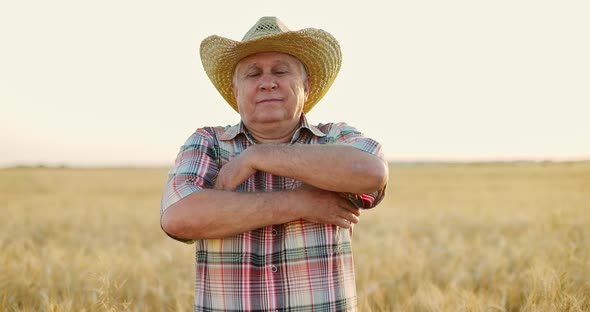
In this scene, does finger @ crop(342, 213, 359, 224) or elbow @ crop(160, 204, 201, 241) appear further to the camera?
finger @ crop(342, 213, 359, 224)

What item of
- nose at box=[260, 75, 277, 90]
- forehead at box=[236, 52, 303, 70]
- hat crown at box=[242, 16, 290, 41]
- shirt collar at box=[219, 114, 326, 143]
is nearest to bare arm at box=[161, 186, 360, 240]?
shirt collar at box=[219, 114, 326, 143]

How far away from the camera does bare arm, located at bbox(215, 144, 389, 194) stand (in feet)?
7.07

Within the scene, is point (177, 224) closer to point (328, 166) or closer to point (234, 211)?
point (234, 211)

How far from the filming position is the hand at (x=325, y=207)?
7.32 feet

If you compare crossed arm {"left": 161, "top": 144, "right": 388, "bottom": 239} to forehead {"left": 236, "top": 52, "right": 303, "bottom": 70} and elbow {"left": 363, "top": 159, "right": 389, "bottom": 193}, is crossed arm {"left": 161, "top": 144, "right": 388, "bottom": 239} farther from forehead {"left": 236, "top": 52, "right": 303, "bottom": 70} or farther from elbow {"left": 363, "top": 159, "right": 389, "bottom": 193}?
forehead {"left": 236, "top": 52, "right": 303, "bottom": 70}

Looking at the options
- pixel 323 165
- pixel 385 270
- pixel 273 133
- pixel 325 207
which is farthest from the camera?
pixel 385 270

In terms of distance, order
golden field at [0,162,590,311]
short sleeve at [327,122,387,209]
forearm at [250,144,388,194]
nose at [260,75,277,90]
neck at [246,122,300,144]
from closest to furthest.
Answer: forearm at [250,144,388,194] < short sleeve at [327,122,387,209] < nose at [260,75,277,90] < neck at [246,122,300,144] < golden field at [0,162,590,311]

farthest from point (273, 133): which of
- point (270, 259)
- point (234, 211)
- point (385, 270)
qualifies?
point (385, 270)

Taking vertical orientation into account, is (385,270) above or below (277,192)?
below

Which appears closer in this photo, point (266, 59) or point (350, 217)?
point (350, 217)

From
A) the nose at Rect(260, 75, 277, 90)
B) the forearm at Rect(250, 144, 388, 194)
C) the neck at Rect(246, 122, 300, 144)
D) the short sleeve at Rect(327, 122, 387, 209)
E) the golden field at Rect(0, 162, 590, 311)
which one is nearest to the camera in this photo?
the forearm at Rect(250, 144, 388, 194)

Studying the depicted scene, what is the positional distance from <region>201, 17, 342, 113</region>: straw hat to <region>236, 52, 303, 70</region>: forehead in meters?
0.02

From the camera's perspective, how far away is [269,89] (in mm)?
2395

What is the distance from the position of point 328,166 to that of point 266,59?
692 millimetres
